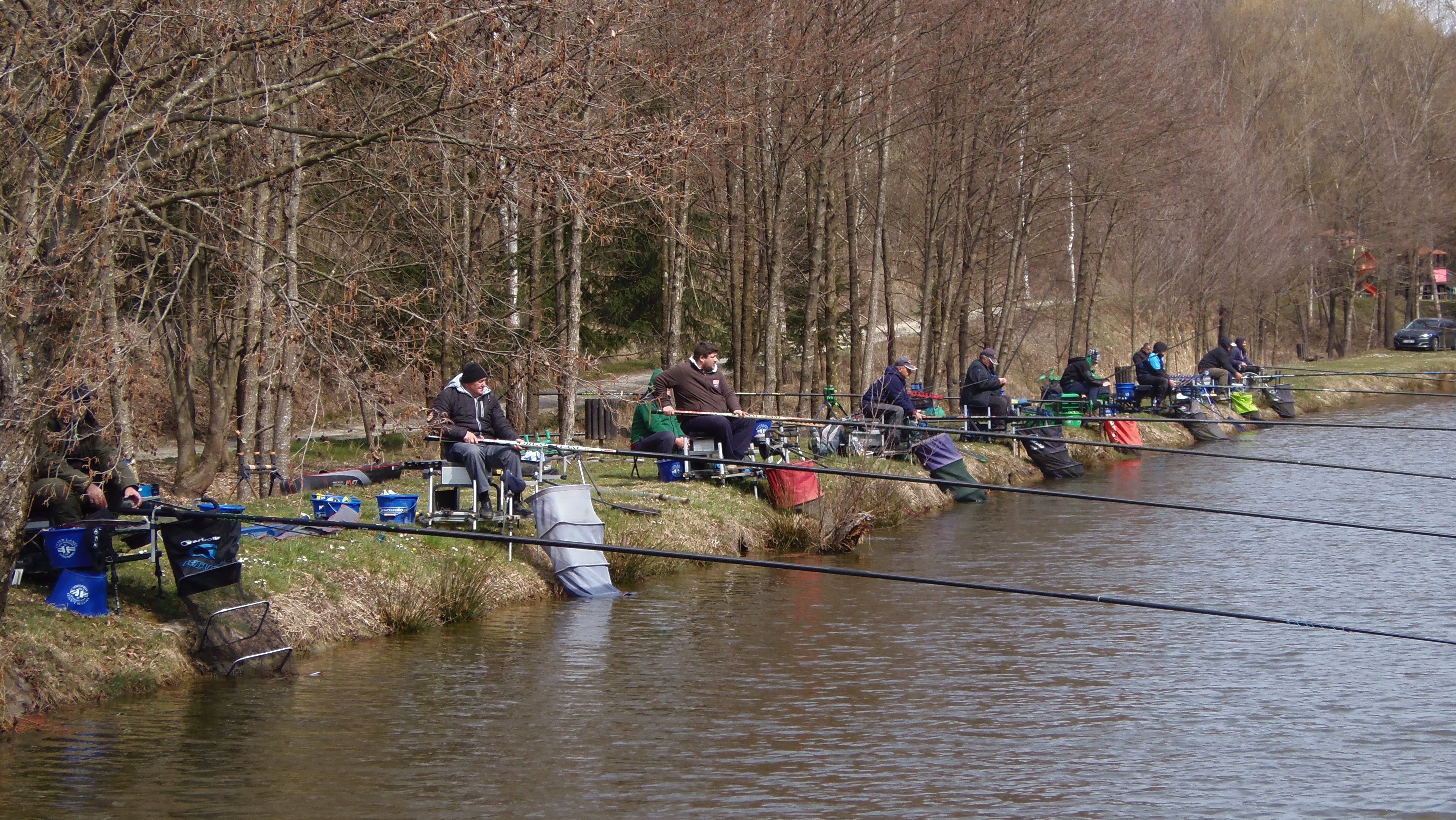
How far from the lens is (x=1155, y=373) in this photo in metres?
28.4

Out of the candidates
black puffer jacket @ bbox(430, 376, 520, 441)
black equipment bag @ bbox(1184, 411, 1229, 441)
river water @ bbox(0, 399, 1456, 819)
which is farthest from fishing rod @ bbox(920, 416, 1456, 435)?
black equipment bag @ bbox(1184, 411, 1229, 441)

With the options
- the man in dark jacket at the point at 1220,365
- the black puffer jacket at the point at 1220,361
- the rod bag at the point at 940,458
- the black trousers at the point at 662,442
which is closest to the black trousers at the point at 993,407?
the rod bag at the point at 940,458

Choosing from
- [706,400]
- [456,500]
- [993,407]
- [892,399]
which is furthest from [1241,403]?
[456,500]

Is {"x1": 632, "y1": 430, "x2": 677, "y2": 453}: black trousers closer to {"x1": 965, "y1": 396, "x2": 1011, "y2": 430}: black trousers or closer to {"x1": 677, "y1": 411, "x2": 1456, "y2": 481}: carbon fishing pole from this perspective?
{"x1": 677, "y1": 411, "x2": 1456, "y2": 481}: carbon fishing pole

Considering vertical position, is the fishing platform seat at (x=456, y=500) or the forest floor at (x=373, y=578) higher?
the fishing platform seat at (x=456, y=500)

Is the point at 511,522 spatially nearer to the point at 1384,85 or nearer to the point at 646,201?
the point at 646,201

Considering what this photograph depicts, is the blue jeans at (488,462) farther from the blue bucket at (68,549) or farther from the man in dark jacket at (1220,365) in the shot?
the man in dark jacket at (1220,365)

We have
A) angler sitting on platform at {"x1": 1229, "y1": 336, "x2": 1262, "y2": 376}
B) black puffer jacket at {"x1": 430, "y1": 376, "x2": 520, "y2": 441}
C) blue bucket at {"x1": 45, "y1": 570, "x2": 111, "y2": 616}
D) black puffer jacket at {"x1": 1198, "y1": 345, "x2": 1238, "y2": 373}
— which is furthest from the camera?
angler sitting on platform at {"x1": 1229, "y1": 336, "x2": 1262, "y2": 376}

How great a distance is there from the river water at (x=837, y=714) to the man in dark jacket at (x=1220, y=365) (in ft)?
56.0

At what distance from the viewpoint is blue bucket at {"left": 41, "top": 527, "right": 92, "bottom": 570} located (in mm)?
9367

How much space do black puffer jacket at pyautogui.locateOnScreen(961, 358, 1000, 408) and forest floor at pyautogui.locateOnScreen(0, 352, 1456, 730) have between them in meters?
3.44

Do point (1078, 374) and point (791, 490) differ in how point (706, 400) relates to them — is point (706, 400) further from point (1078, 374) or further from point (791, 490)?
point (1078, 374)

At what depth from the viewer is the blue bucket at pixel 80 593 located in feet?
30.5

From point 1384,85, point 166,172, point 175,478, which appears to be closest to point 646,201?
point 175,478
